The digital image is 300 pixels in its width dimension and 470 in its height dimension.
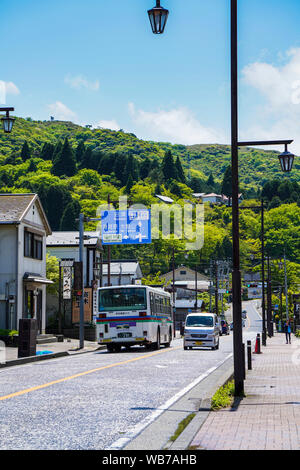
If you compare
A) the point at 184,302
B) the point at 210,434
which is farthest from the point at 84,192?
the point at 210,434

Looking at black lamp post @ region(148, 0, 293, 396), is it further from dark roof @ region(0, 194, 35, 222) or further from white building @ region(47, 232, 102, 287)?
white building @ region(47, 232, 102, 287)

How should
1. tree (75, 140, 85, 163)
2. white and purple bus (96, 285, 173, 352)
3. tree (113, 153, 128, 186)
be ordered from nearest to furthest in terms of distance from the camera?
white and purple bus (96, 285, 173, 352) → tree (113, 153, 128, 186) → tree (75, 140, 85, 163)

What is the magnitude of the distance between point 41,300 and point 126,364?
22.4 metres

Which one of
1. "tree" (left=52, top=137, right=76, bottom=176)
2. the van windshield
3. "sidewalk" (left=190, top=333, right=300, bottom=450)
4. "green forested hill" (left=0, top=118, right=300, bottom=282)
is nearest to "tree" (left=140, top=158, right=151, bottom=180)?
"green forested hill" (left=0, top=118, right=300, bottom=282)

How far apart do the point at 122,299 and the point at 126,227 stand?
23872 millimetres

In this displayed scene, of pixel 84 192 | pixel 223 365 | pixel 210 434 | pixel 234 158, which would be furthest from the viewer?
pixel 84 192

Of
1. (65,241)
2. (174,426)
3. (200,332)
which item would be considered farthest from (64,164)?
(174,426)

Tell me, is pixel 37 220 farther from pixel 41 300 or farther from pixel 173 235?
pixel 173 235

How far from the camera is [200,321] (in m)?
33.2

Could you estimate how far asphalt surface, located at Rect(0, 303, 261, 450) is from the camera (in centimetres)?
792

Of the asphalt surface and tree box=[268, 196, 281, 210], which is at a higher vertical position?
tree box=[268, 196, 281, 210]

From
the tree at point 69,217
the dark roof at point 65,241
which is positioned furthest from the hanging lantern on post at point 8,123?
the tree at point 69,217

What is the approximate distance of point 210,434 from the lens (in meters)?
7.88

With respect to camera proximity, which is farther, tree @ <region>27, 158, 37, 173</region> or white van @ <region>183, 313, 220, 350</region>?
tree @ <region>27, 158, 37, 173</region>
